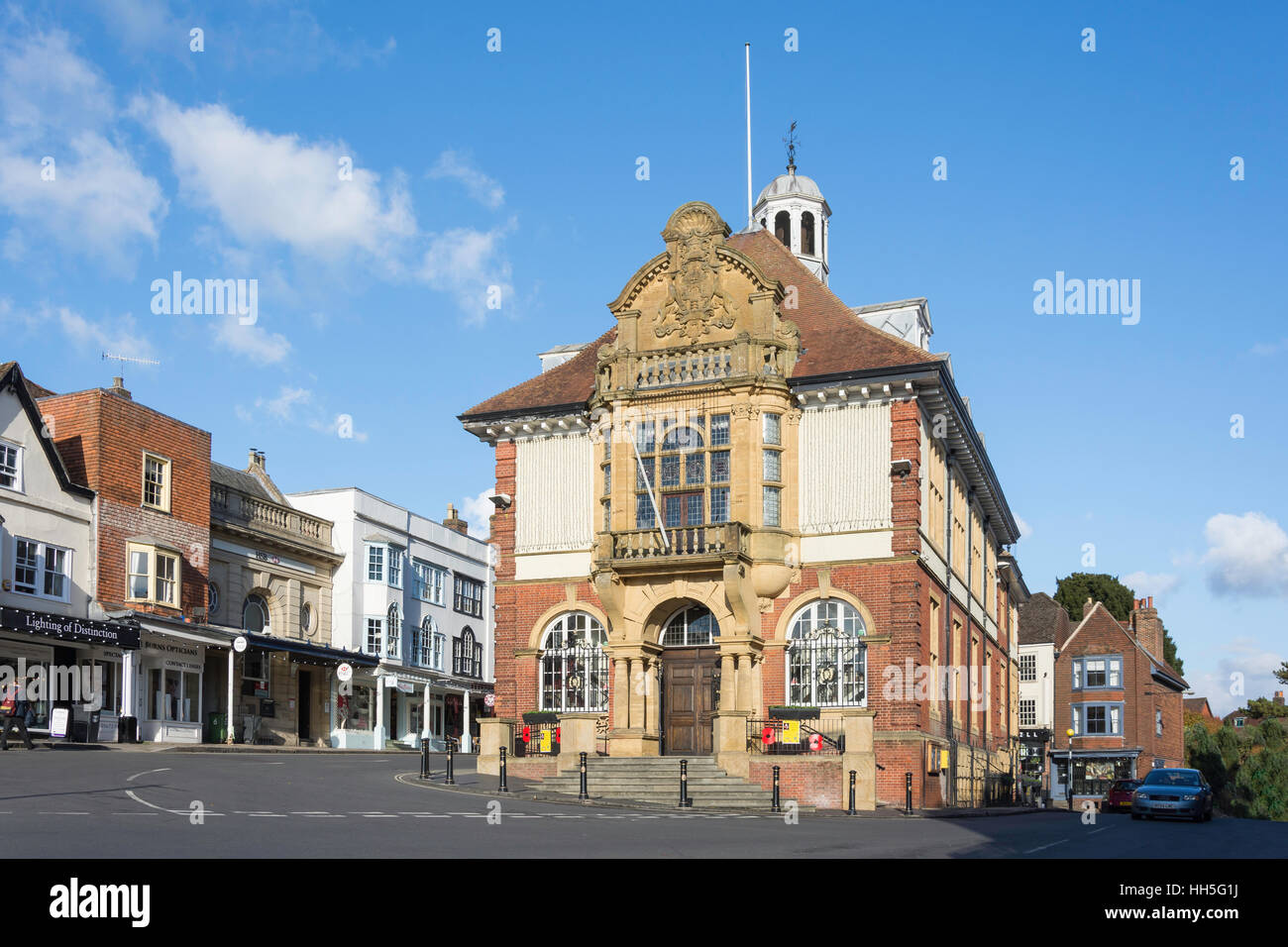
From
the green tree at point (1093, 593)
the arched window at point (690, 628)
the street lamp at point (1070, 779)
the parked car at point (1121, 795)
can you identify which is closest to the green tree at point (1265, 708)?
the green tree at point (1093, 593)

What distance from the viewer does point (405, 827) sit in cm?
1759

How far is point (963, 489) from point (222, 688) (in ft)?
82.3

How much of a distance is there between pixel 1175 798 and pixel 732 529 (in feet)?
36.0

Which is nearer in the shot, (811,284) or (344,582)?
(811,284)

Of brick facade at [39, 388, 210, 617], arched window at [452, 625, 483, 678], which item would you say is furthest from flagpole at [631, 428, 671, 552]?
arched window at [452, 625, 483, 678]

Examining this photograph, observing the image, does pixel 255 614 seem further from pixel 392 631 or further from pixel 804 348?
pixel 804 348

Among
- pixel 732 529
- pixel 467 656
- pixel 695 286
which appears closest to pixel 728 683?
pixel 732 529

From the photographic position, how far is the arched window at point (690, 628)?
105ft

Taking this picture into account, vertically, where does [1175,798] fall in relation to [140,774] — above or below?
below

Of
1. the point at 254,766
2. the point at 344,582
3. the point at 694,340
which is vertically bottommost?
the point at 254,766

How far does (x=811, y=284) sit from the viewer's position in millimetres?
34531
